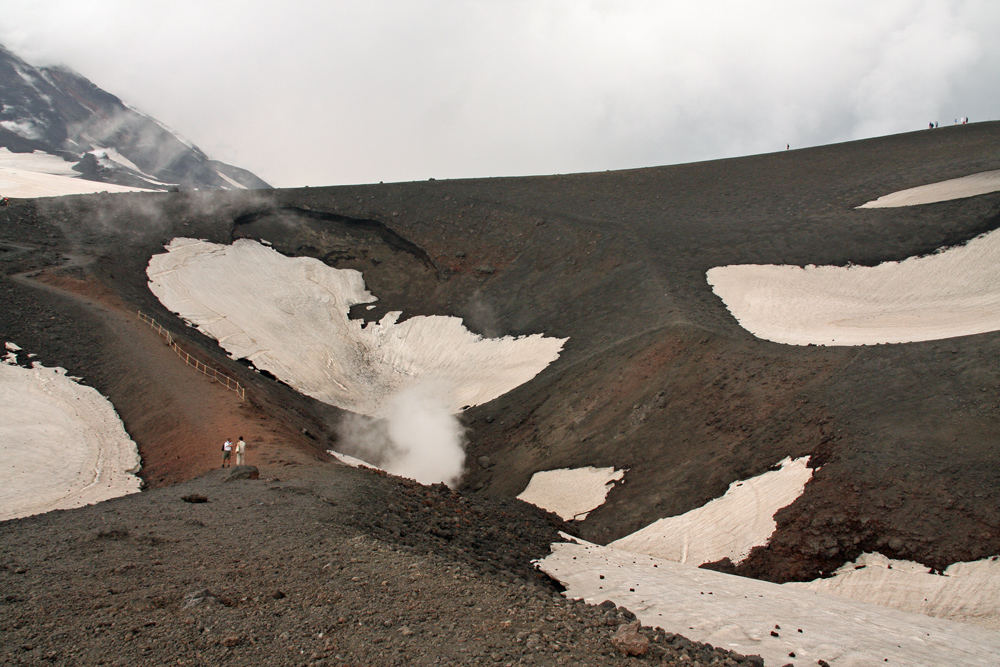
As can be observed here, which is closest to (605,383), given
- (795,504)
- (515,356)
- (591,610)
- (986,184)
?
(515,356)

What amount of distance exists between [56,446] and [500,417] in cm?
1378

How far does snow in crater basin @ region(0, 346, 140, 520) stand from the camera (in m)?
16.0

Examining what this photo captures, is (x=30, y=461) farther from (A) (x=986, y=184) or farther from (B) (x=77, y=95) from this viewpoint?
(B) (x=77, y=95)

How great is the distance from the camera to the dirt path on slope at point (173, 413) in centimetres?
1767

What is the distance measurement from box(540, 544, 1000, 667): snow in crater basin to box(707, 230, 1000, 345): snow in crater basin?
10.3 metres

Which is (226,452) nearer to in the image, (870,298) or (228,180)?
(870,298)

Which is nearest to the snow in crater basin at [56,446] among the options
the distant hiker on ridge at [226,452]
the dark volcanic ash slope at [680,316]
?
the distant hiker on ridge at [226,452]

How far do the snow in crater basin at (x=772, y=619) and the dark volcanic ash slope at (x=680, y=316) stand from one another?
1.74m

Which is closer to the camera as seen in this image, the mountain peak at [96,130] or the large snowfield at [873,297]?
the large snowfield at [873,297]

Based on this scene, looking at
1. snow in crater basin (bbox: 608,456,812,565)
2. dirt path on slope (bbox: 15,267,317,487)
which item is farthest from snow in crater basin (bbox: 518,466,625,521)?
dirt path on slope (bbox: 15,267,317,487)

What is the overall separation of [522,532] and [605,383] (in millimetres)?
9921

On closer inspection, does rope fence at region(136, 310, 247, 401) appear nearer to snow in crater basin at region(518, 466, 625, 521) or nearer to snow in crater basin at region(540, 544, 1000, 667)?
snow in crater basin at region(518, 466, 625, 521)

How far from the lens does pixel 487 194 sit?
135 feet

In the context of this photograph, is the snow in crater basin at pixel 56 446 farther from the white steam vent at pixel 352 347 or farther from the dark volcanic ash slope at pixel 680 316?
the white steam vent at pixel 352 347
